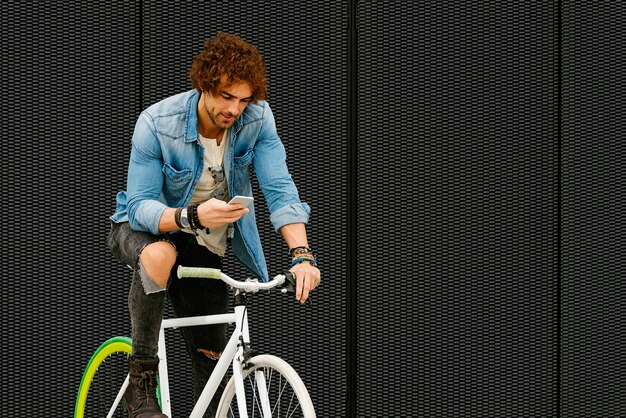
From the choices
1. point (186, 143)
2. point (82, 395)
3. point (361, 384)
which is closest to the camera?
→ point (186, 143)

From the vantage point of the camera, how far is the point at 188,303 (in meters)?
3.43

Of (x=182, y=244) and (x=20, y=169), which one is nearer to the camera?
(x=182, y=244)

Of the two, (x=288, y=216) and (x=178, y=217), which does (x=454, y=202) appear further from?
(x=178, y=217)

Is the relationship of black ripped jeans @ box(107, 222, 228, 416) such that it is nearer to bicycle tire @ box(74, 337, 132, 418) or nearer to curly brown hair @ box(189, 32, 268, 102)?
bicycle tire @ box(74, 337, 132, 418)

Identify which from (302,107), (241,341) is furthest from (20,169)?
(241,341)

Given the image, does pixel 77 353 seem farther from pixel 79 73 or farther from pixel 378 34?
pixel 378 34

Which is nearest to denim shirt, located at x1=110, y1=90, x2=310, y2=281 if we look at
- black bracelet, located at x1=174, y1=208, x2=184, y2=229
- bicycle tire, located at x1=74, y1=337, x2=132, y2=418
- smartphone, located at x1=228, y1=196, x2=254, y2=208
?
black bracelet, located at x1=174, y1=208, x2=184, y2=229

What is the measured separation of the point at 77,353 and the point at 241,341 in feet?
6.45

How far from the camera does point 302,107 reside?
4617 mm

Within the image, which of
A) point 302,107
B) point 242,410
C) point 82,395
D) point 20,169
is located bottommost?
point 82,395

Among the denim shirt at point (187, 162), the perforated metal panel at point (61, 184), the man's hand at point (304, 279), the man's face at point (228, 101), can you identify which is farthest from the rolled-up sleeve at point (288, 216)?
the perforated metal panel at point (61, 184)

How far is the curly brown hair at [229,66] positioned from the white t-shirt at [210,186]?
229mm

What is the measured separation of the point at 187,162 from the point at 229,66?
1.23 feet

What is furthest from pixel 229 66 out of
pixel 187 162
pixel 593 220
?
pixel 593 220
